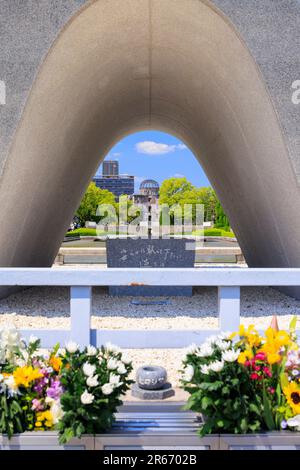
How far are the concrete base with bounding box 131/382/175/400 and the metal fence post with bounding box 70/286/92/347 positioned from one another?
767 mm

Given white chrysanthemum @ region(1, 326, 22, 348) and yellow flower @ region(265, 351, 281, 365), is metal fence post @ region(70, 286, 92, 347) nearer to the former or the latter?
white chrysanthemum @ region(1, 326, 22, 348)

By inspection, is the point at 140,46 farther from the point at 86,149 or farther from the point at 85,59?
the point at 86,149

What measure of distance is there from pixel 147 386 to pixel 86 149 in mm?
7874

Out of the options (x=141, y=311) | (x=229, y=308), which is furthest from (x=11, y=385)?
(x=141, y=311)

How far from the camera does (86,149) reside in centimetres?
1071

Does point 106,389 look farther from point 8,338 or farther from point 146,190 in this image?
point 146,190

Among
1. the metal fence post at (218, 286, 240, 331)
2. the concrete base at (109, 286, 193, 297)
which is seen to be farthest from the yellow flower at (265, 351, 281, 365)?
the concrete base at (109, 286, 193, 297)

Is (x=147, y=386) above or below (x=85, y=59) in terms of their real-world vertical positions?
below

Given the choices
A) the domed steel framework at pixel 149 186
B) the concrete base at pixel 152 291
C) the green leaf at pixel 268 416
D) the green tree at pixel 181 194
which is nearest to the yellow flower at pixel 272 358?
the green leaf at pixel 268 416

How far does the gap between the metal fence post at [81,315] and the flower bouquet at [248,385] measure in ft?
5.61

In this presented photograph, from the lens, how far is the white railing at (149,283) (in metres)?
4.31

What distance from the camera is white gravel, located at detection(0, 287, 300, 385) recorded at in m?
8.03

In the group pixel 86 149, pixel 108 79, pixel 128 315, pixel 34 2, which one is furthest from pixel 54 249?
pixel 34 2

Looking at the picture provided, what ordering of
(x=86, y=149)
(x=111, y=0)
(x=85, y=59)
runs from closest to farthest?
(x=111, y=0)
(x=85, y=59)
(x=86, y=149)
